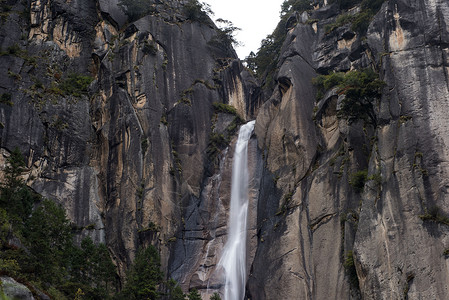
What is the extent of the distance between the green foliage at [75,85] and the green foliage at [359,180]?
2619 cm

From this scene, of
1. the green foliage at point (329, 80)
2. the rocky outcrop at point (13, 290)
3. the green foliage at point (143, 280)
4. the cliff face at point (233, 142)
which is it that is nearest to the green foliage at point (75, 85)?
the cliff face at point (233, 142)

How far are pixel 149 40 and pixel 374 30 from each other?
22.1 meters

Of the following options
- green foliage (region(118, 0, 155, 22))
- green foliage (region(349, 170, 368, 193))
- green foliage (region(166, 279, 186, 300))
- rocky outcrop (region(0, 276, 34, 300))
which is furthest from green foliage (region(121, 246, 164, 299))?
green foliage (region(118, 0, 155, 22))

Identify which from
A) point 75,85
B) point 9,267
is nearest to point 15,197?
point 9,267

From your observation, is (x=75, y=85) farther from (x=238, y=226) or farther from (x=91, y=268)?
(x=91, y=268)

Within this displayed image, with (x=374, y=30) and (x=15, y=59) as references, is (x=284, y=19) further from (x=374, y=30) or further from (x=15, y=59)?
(x=15, y=59)

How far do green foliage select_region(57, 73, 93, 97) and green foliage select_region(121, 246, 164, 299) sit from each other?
19559 mm

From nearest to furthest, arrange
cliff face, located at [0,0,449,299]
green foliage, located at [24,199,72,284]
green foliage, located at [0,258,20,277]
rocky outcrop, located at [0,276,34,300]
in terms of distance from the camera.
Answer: rocky outcrop, located at [0,276,34,300] < green foliage, located at [0,258,20,277] < green foliage, located at [24,199,72,284] < cliff face, located at [0,0,449,299]

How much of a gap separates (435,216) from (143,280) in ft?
58.1

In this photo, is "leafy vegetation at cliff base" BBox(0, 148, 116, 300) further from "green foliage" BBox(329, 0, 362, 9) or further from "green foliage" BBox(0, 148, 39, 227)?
"green foliage" BBox(329, 0, 362, 9)

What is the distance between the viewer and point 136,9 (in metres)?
55.8

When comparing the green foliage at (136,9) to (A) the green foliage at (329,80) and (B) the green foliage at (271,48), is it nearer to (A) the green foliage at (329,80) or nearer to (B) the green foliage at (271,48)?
(B) the green foliage at (271,48)

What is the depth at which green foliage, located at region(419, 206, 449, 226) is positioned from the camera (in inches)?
1153

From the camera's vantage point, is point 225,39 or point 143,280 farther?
point 225,39
